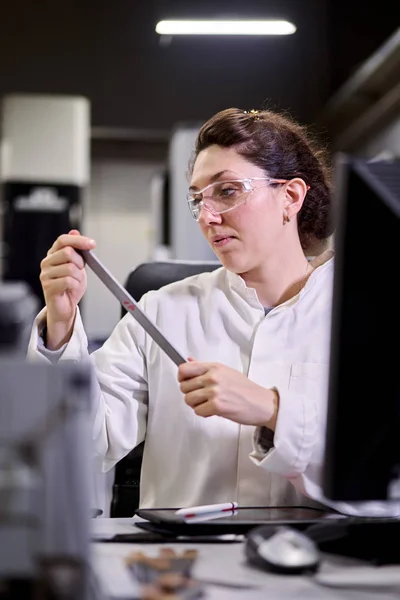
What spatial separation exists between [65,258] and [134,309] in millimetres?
179

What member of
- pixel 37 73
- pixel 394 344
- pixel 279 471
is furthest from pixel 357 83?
pixel 394 344

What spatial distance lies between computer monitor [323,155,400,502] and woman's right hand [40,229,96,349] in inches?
25.9

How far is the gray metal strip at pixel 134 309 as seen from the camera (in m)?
1.42

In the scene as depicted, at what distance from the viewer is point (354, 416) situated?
0.97 m

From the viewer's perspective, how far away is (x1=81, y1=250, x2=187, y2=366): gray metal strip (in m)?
1.42

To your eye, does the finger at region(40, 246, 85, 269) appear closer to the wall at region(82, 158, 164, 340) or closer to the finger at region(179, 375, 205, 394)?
the finger at region(179, 375, 205, 394)

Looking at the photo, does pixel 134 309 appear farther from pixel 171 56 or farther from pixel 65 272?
pixel 171 56

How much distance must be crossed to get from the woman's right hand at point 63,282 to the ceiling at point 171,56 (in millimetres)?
5446

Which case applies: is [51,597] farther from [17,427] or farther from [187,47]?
[187,47]

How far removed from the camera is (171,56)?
23.8ft

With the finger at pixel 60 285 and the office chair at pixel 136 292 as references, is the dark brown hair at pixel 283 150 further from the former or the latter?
the finger at pixel 60 285

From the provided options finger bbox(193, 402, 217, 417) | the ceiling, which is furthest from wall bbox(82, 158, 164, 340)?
finger bbox(193, 402, 217, 417)

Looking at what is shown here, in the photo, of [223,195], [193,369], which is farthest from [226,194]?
[193,369]

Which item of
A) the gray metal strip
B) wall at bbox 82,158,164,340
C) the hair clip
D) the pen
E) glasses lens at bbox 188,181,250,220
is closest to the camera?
the pen
